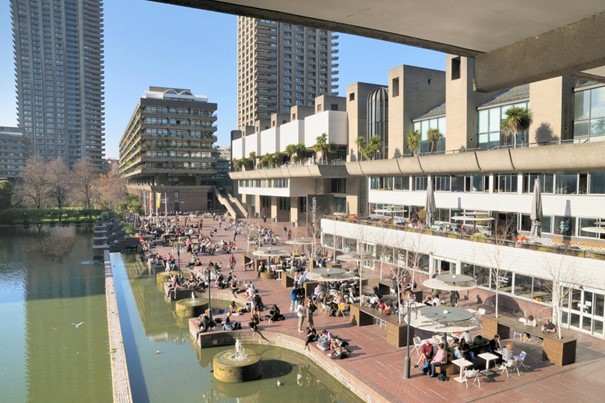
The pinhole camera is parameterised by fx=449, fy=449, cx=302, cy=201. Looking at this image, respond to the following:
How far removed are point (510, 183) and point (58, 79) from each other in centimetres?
17859

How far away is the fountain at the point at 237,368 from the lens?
15.4 metres

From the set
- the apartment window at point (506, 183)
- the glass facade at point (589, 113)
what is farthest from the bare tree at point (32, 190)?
the glass facade at point (589, 113)

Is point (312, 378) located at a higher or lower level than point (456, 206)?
lower

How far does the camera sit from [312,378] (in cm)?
1572

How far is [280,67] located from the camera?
118 metres

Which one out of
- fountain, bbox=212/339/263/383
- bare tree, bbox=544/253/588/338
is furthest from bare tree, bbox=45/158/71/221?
bare tree, bbox=544/253/588/338

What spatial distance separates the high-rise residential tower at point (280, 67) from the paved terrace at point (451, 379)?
325 ft

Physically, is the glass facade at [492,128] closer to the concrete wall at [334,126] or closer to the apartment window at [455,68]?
the apartment window at [455,68]

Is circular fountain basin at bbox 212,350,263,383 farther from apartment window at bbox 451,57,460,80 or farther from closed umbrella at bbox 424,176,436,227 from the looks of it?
apartment window at bbox 451,57,460,80

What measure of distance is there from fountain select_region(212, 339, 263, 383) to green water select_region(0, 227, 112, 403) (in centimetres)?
370

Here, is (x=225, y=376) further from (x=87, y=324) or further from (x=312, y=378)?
(x=87, y=324)

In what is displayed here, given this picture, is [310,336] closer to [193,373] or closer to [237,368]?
[237,368]

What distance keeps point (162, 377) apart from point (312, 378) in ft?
17.9

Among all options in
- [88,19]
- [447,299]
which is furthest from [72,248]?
[88,19]
